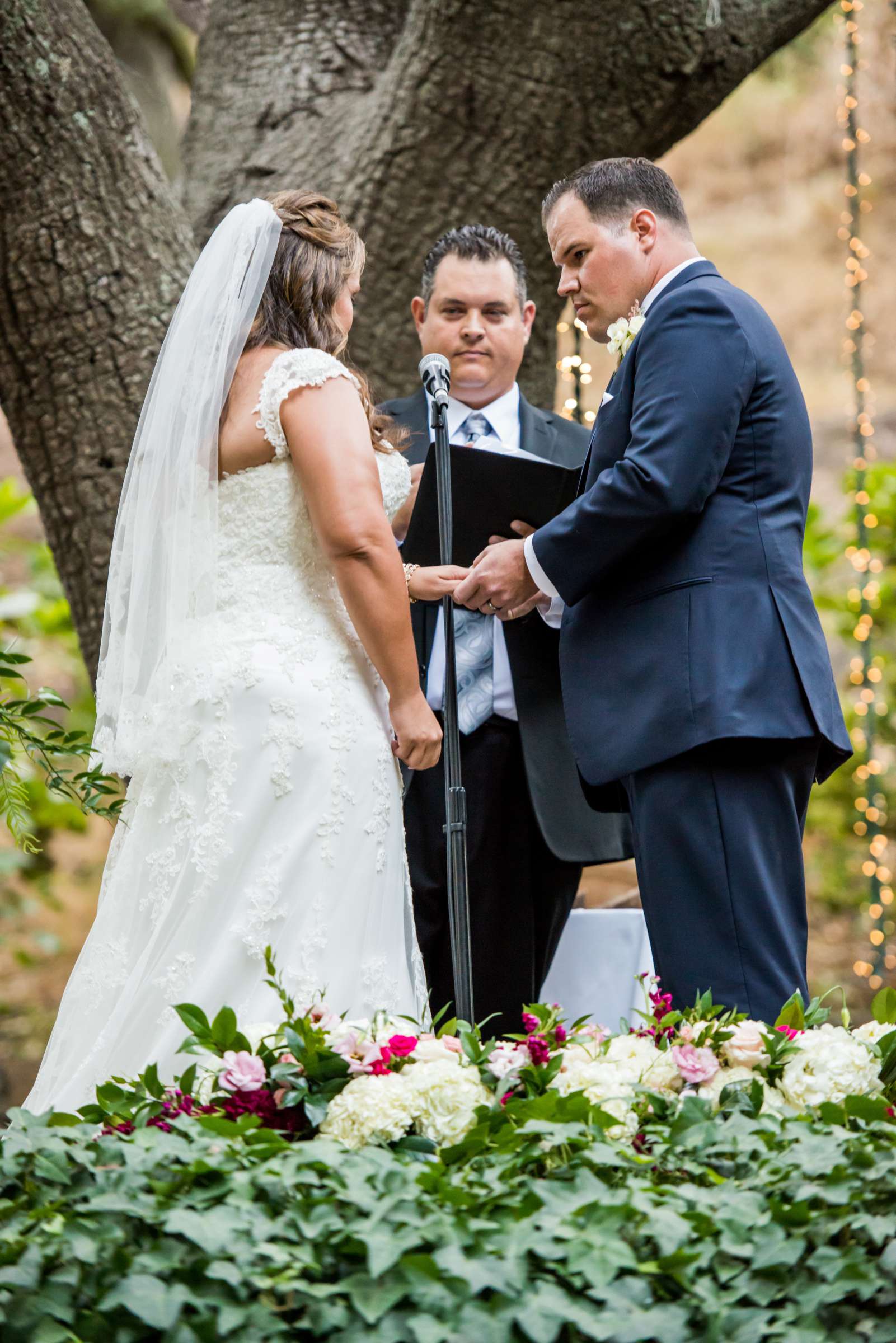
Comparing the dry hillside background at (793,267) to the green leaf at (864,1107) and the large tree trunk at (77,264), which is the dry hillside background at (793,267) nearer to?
the large tree trunk at (77,264)

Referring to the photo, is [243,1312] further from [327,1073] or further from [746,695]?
[746,695]

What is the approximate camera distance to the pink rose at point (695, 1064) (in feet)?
7.20

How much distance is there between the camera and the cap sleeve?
2.83 metres

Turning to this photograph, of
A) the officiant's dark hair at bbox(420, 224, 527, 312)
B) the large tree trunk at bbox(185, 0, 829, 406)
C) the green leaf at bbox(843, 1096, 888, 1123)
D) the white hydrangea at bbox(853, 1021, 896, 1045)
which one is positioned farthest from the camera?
the large tree trunk at bbox(185, 0, 829, 406)

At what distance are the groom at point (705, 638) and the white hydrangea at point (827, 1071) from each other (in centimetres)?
44

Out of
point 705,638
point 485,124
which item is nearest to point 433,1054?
point 705,638

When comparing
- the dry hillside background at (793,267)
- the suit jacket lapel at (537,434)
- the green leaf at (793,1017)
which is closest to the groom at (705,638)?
the green leaf at (793,1017)

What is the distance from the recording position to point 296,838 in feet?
9.13

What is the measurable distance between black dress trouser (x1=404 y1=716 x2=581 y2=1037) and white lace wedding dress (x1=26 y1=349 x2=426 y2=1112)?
57 cm

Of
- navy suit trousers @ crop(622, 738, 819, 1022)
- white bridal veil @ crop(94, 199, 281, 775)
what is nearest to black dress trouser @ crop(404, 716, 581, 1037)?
Answer: navy suit trousers @ crop(622, 738, 819, 1022)

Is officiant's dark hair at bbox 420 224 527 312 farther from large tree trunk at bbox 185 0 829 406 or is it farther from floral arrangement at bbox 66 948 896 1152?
floral arrangement at bbox 66 948 896 1152

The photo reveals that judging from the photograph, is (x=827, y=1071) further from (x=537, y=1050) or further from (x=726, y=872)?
(x=726, y=872)

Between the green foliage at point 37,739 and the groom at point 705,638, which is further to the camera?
the groom at point 705,638

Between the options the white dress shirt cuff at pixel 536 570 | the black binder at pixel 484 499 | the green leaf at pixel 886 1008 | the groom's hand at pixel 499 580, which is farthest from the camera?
the black binder at pixel 484 499
